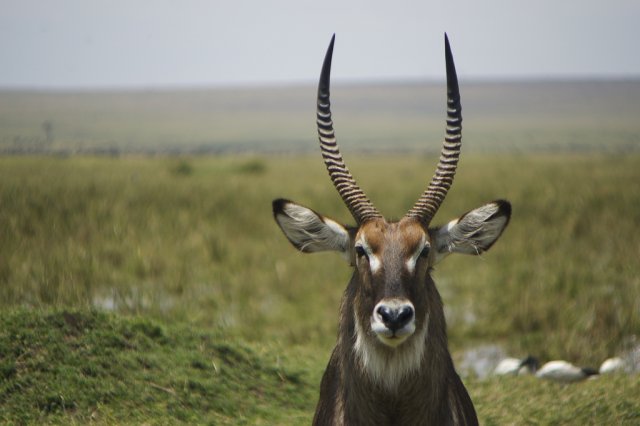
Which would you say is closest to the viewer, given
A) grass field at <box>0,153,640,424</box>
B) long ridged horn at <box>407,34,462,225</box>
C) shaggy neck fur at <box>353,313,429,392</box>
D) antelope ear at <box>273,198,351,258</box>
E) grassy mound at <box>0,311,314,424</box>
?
shaggy neck fur at <box>353,313,429,392</box>

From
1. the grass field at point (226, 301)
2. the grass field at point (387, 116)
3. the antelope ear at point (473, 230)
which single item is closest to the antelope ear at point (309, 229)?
the antelope ear at point (473, 230)

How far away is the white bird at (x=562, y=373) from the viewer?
9125mm

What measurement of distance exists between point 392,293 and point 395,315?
0.20 metres

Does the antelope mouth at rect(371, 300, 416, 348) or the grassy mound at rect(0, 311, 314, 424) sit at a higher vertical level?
the antelope mouth at rect(371, 300, 416, 348)

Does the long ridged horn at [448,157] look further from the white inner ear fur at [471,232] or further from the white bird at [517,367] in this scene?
the white bird at [517,367]

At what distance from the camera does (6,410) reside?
6930mm

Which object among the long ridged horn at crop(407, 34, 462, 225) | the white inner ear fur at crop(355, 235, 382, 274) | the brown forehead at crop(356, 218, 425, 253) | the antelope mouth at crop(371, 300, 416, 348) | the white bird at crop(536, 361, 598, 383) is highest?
the long ridged horn at crop(407, 34, 462, 225)

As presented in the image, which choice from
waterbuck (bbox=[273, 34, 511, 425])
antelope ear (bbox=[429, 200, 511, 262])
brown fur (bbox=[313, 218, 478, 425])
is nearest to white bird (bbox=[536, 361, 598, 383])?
waterbuck (bbox=[273, 34, 511, 425])

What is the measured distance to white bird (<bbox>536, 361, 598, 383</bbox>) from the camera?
912cm

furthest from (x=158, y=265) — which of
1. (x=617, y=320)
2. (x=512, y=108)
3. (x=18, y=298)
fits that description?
(x=512, y=108)

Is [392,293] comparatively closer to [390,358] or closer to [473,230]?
[390,358]

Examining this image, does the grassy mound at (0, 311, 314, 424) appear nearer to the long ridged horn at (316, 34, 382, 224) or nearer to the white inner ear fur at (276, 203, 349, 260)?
the white inner ear fur at (276, 203, 349, 260)

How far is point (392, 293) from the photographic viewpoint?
16.8ft

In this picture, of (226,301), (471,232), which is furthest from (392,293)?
(226,301)
